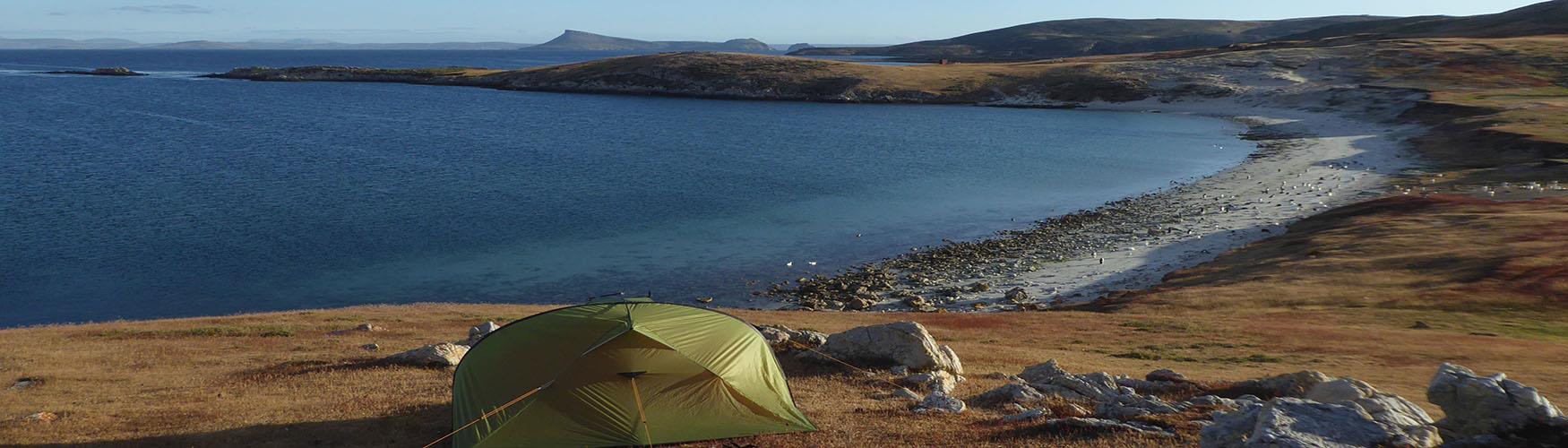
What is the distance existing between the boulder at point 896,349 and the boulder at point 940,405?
3.05 meters

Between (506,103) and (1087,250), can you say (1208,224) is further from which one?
(506,103)

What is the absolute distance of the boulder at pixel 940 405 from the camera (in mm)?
18422

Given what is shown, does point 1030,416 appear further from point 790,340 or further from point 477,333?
Result: point 477,333

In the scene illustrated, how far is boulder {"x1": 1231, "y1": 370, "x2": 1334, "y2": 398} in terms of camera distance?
18.6 metres

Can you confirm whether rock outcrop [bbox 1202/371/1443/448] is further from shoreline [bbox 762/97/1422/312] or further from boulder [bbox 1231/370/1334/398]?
shoreline [bbox 762/97/1422/312]

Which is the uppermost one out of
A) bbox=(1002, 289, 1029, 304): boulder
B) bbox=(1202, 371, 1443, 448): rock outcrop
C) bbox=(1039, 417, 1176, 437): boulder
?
bbox=(1202, 371, 1443, 448): rock outcrop

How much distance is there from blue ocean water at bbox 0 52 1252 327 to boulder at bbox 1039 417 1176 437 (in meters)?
26.7

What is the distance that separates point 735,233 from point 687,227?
3.38 m

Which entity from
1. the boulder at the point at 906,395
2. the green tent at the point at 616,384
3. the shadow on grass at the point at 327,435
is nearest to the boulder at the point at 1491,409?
the boulder at the point at 906,395

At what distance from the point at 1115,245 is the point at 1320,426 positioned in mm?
41321

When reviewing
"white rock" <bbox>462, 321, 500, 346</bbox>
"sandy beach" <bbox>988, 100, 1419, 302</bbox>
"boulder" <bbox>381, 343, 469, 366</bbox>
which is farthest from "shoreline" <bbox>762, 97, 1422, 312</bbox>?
"boulder" <bbox>381, 343, 469, 366</bbox>

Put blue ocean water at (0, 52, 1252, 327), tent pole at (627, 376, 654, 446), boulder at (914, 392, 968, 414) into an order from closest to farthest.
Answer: tent pole at (627, 376, 654, 446) < boulder at (914, 392, 968, 414) < blue ocean water at (0, 52, 1252, 327)

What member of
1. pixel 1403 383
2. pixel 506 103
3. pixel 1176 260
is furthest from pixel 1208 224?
pixel 506 103

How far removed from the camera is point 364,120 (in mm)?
117250
